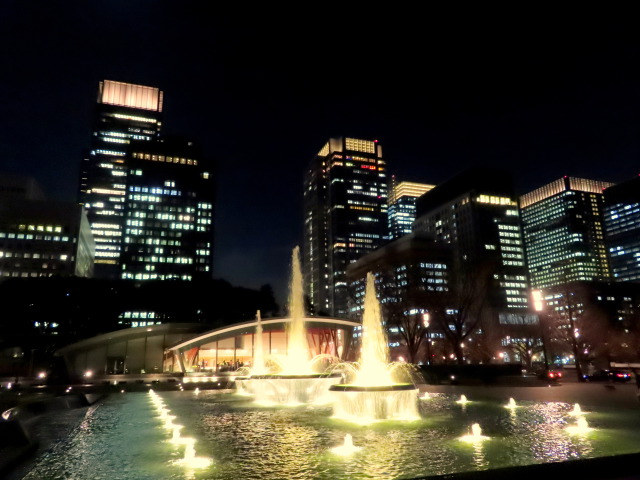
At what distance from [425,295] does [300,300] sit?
40.6ft

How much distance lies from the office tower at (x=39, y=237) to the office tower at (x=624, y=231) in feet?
654

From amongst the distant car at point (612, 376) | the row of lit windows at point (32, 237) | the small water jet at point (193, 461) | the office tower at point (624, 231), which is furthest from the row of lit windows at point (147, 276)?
the office tower at point (624, 231)

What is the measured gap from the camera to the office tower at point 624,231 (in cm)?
19025

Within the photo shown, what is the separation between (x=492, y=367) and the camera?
35.6 m

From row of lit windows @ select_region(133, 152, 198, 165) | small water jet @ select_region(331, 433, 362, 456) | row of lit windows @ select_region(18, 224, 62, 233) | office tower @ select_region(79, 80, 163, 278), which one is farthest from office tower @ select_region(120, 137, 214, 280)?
small water jet @ select_region(331, 433, 362, 456)

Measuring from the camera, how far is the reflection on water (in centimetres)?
916

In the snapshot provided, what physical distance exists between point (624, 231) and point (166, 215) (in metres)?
180

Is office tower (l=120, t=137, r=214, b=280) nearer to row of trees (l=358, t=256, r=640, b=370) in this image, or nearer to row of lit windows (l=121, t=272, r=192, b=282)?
row of lit windows (l=121, t=272, r=192, b=282)

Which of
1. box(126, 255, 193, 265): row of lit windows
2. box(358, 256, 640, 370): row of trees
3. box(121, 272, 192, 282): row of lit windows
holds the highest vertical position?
box(126, 255, 193, 265): row of lit windows

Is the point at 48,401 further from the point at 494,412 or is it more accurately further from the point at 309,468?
the point at 494,412

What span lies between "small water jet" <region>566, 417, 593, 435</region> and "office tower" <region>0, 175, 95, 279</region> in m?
130

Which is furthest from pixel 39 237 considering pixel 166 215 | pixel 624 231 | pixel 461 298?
pixel 624 231

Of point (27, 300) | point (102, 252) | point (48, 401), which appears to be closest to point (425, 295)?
point (48, 401)

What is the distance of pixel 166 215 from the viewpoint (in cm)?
15325
